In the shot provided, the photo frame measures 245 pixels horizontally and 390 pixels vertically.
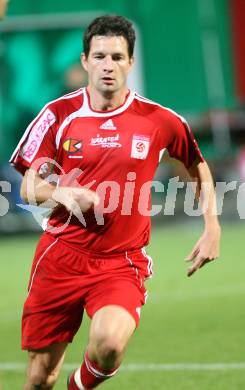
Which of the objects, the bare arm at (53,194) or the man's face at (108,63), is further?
the man's face at (108,63)

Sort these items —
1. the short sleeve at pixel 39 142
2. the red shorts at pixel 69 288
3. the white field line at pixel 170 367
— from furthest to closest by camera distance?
the white field line at pixel 170 367 → the short sleeve at pixel 39 142 → the red shorts at pixel 69 288

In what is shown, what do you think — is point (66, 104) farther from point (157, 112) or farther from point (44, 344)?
point (44, 344)

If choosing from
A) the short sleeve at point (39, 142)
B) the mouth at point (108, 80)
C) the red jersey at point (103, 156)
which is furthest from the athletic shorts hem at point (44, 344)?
the mouth at point (108, 80)

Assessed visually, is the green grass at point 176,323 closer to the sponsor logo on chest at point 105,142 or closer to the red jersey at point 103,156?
the red jersey at point 103,156

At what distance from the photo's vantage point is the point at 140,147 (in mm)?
5672

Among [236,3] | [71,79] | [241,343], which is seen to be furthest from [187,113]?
[241,343]

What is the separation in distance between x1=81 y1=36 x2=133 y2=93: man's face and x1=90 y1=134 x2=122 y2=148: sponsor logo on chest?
263 mm

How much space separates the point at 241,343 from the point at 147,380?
1399 mm

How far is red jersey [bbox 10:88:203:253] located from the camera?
5613mm

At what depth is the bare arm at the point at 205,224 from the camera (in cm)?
580

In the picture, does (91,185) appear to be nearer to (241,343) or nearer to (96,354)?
(96,354)

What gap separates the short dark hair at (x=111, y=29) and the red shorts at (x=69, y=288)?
1156 mm

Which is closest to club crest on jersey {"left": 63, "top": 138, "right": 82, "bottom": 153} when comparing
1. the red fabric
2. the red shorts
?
the red shorts

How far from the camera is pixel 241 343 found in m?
8.12
